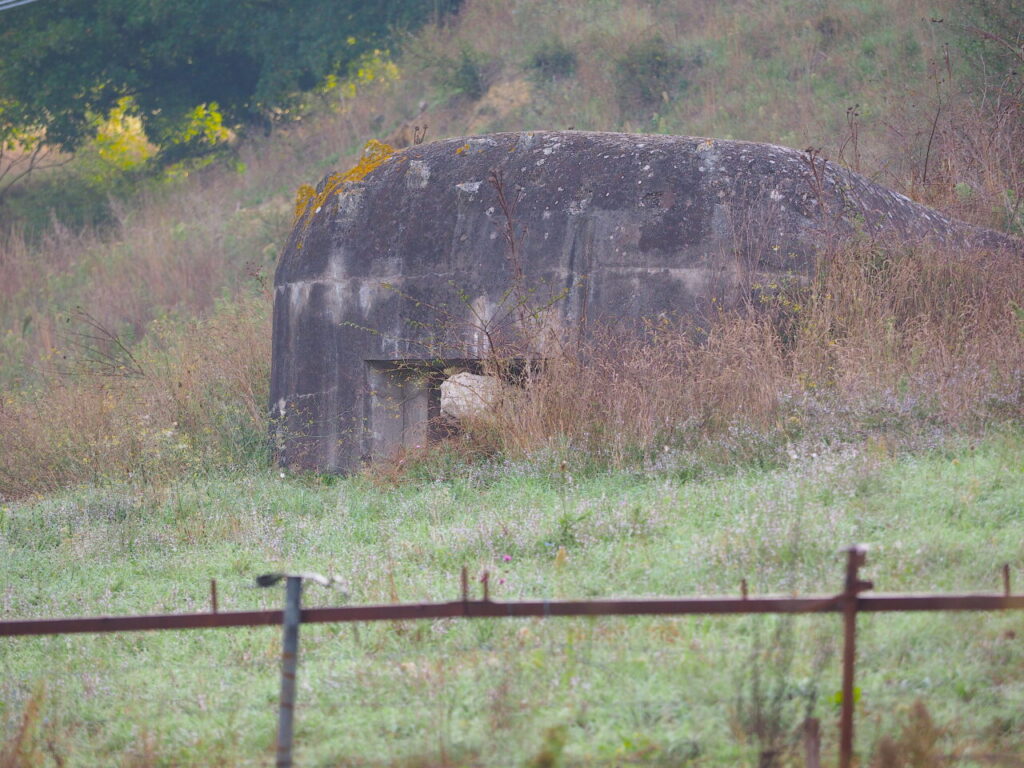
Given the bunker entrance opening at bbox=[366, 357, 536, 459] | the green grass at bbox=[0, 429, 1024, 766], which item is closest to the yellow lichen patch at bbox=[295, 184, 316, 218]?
the bunker entrance opening at bbox=[366, 357, 536, 459]

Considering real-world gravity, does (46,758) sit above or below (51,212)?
below

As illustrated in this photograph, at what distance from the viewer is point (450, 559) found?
16.8 feet

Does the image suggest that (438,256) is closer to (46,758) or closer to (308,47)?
(46,758)

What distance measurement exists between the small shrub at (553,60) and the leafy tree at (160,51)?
2860 millimetres

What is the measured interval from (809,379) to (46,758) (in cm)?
465

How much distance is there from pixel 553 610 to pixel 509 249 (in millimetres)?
4975

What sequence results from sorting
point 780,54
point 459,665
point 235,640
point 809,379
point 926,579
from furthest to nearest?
point 780,54 < point 809,379 < point 235,640 < point 926,579 < point 459,665

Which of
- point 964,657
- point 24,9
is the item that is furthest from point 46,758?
point 24,9

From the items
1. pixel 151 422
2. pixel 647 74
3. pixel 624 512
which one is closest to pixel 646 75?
pixel 647 74

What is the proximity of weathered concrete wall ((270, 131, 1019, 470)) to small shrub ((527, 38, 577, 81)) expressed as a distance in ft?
32.9

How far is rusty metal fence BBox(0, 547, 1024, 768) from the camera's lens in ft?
8.23

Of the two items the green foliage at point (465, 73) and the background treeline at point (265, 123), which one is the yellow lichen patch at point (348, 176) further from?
the green foliage at point (465, 73)

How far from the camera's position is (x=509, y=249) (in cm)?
733

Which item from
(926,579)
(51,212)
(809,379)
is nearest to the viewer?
(926,579)
